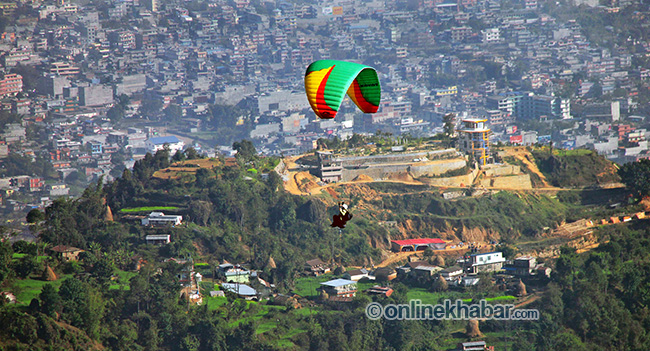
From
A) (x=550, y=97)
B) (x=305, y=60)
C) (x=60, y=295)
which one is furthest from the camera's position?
(x=305, y=60)

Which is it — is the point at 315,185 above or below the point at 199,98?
above

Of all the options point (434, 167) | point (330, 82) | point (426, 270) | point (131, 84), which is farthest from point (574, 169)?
point (131, 84)

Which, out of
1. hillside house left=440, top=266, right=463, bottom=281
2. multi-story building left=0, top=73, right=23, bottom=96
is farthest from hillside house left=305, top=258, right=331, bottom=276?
multi-story building left=0, top=73, right=23, bottom=96

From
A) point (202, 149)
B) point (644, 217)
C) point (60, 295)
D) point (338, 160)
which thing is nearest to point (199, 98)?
point (202, 149)

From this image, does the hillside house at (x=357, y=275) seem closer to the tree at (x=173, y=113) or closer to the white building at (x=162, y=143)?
the white building at (x=162, y=143)

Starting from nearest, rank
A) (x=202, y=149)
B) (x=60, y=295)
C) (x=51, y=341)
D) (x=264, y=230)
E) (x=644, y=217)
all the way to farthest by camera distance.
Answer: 1. (x=51, y=341)
2. (x=60, y=295)
3. (x=264, y=230)
4. (x=644, y=217)
5. (x=202, y=149)

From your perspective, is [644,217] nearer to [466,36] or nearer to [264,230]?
[264,230]

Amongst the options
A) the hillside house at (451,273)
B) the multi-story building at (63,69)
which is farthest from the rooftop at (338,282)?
the multi-story building at (63,69)

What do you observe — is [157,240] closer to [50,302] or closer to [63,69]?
[50,302]
